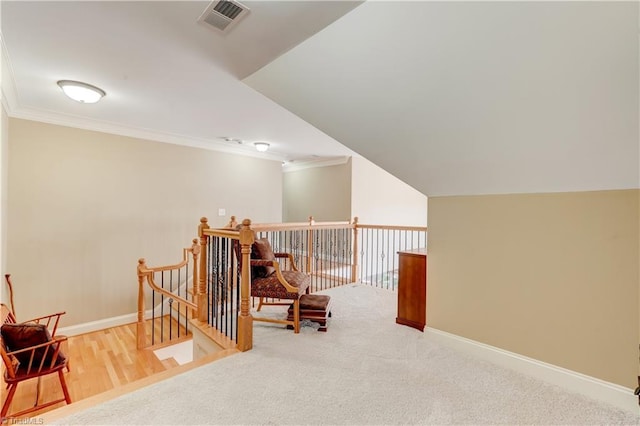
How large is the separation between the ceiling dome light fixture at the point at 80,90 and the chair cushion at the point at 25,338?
2108 millimetres

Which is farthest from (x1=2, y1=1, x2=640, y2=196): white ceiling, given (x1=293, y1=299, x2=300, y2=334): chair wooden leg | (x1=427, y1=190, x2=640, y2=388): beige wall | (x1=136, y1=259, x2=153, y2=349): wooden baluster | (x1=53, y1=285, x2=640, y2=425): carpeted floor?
(x1=136, y1=259, x2=153, y2=349): wooden baluster

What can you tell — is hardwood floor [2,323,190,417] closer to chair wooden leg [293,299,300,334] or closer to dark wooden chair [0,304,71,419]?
dark wooden chair [0,304,71,419]

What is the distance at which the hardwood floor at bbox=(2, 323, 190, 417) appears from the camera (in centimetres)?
279

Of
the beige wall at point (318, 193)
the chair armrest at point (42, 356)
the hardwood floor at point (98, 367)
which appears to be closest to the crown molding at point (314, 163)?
the beige wall at point (318, 193)

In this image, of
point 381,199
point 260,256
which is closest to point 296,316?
point 260,256

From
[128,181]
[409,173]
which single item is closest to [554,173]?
[409,173]

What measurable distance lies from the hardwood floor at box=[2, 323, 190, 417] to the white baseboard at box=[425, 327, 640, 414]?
3357 mm

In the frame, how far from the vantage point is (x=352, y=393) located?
1844 mm

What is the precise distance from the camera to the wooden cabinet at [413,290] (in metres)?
2.79

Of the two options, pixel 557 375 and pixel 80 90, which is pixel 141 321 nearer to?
pixel 80 90

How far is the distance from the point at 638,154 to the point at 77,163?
5.51 m

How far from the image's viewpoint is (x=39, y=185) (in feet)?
11.8

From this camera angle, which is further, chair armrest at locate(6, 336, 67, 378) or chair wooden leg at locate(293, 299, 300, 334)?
chair wooden leg at locate(293, 299, 300, 334)

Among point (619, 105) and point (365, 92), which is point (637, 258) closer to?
point (619, 105)
